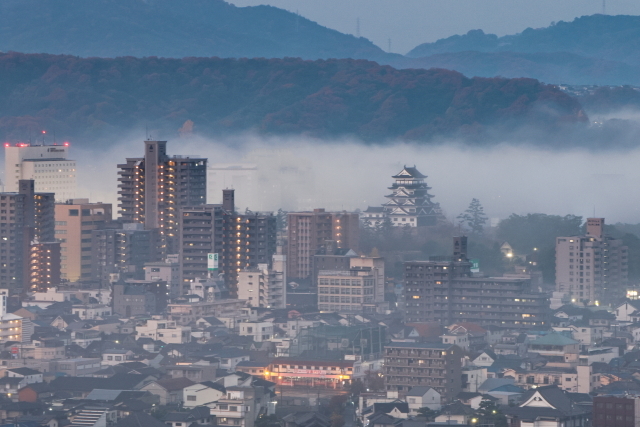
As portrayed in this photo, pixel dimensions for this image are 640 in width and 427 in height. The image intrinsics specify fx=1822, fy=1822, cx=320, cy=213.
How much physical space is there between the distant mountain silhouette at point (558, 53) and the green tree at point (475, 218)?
4878 centimetres

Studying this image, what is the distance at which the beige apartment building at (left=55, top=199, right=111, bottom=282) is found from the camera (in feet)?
151

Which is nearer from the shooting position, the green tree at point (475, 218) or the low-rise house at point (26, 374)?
the low-rise house at point (26, 374)

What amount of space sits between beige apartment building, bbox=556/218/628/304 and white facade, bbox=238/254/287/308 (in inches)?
264

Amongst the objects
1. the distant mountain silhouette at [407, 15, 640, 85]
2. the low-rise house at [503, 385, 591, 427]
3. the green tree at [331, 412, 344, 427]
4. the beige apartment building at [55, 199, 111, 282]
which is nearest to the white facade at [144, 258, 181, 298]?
the beige apartment building at [55, 199, 111, 282]

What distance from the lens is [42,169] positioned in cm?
5647

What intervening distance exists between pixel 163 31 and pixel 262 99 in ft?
78.9

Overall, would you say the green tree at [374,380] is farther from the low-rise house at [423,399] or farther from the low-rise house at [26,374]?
the low-rise house at [26,374]

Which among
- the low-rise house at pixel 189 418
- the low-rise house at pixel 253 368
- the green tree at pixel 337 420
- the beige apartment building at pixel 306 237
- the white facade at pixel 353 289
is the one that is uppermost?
the beige apartment building at pixel 306 237

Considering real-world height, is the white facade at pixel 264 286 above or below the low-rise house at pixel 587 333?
above

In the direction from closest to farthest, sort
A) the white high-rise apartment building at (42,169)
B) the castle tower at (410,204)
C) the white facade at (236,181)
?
1. the castle tower at (410,204)
2. the white high-rise apartment building at (42,169)
3. the white facade at (236,181)

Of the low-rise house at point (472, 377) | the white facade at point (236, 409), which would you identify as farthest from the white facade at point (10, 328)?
the low-rise house at point (472, 377)

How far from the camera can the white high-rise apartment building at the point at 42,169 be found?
5569cm

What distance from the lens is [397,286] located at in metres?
43.0

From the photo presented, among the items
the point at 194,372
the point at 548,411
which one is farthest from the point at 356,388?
the point at 548,411
